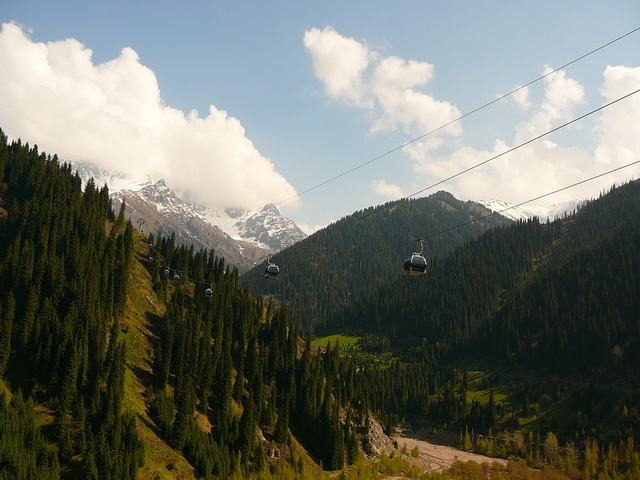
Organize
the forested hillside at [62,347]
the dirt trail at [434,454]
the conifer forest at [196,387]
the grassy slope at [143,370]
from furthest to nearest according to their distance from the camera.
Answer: the dirt trail at [434,454], the grassy slope at [143,370], the conifer forest at [196,387], the forested hillside at [62,347]

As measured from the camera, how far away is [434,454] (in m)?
145

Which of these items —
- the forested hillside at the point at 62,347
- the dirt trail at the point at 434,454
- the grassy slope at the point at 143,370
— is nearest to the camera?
the forested hillside at the point at 62,347

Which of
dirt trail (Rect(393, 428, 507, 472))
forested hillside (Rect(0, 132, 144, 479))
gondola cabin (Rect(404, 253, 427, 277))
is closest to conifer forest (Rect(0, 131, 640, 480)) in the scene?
forested hillside (Rect(0, 132, 144, 479))

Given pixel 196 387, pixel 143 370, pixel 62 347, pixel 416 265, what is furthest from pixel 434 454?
pixel 416 265

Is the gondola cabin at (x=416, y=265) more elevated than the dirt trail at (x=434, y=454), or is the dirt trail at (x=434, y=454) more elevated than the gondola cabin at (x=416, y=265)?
the gondola cabin at (x=416, y=265)

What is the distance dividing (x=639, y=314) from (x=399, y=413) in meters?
101

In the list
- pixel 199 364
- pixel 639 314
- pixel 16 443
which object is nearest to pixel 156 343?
pixel 199 364

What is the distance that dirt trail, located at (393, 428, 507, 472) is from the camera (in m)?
129

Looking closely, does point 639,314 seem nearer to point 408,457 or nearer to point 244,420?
point 408,457

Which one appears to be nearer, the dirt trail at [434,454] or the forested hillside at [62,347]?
the forested hillside at [62,347]

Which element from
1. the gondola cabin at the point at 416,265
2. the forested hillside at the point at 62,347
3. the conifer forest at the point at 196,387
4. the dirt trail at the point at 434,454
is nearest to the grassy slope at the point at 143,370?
the conifer forest at the point at 196,387

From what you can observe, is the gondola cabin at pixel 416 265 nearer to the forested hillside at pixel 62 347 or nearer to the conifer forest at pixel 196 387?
the conifer forest at pixel 196 387

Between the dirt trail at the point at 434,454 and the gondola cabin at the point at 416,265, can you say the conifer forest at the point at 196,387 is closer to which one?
the dirt trail at the point at 434,454

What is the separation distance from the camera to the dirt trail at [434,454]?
129 meters
